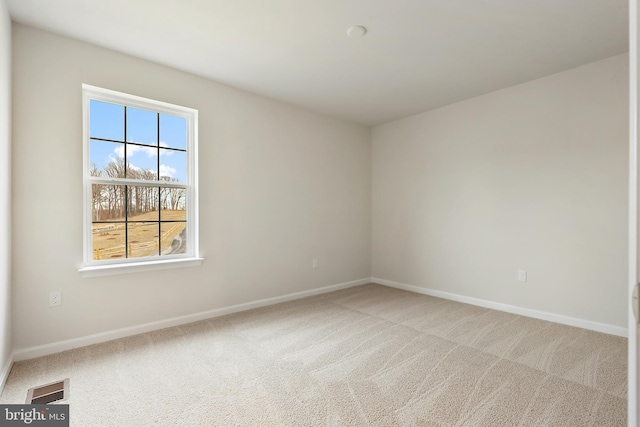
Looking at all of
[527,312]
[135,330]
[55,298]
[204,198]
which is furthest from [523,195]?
[55,298]

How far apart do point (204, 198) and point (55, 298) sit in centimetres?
144

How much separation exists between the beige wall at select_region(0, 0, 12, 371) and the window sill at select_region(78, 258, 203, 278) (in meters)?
0.49

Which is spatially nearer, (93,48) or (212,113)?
(93,48)

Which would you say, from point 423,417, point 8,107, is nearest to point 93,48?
point 8,107

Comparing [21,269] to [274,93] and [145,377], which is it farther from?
[274,93]

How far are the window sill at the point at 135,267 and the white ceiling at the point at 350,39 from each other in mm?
1852

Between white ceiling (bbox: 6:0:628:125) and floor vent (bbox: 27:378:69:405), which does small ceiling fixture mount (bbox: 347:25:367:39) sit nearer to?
white ceiling (bbox: 6:0:628:125)

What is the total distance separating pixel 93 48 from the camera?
2707 mm

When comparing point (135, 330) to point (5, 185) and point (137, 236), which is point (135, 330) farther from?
point (5, 185)

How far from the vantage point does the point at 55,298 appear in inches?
100

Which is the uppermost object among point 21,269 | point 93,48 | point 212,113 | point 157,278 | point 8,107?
point 93,48

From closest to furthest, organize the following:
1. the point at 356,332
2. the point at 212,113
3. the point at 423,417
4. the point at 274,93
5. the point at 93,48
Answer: the point at 423,417
the point at 93,48
the point at 356,332
the point at 212,113
the point at 274,93

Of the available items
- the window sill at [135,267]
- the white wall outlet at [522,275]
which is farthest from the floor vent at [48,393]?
the white wall outlet at [522,275]

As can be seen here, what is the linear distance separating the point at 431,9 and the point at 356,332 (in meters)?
2.65
